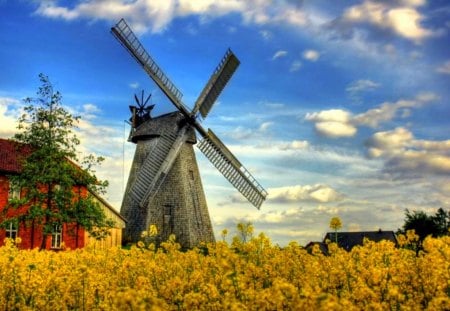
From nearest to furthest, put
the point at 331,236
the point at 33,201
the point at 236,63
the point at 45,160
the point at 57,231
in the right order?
the point at 45,160
the point at 33,201
the point at 57,231
the point at 236,63
the point at 331,236

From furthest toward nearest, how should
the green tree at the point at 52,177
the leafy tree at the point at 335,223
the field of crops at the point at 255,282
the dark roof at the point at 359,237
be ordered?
1. the dark roof at the point at 359,237
2. the green tree at the point at 52,177
3. the leafy tree at the point at 335,223
4. the field of crops at the point at 255,282

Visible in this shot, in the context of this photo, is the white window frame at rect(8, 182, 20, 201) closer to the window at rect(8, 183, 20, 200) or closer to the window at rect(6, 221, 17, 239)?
the window at rect(8, 183, 20, 200)

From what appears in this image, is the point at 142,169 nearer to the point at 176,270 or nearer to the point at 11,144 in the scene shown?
the point at 11,144

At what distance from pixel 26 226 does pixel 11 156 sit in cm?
769

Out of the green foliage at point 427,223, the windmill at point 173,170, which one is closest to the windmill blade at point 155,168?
the windmill at point 173,170

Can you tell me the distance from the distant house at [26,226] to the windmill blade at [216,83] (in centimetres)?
1091

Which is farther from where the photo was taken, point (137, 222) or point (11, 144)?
point (11, 144)

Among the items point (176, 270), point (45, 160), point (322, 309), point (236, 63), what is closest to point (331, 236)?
point (236, 63)

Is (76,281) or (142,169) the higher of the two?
(142,169)

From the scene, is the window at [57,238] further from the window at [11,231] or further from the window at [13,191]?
the window at [13,191]

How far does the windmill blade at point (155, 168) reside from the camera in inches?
1538

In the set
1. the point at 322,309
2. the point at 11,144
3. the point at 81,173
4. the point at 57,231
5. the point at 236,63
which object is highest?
the point at 236,63

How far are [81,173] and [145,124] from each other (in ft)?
26.3

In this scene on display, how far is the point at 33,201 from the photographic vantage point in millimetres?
38781
